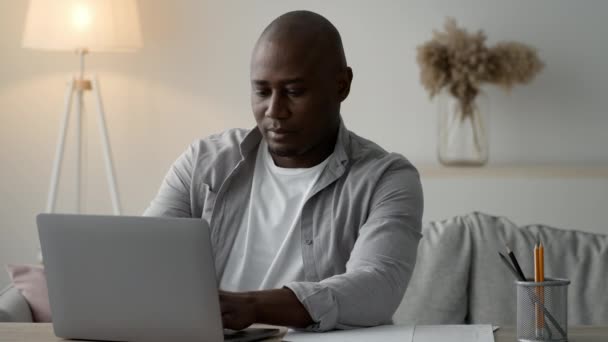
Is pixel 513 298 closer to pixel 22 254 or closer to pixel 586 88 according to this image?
pixel 586 88

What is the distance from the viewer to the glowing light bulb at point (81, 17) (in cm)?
296

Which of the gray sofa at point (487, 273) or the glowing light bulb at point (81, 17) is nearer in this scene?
the gray sofa at point (487, 273)

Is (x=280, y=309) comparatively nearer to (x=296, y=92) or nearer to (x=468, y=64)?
(x=296, y=92)

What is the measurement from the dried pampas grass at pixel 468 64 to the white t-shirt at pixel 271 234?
49.9 inches

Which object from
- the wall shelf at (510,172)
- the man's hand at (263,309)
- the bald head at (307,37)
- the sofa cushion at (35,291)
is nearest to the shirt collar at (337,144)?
the bald head at (307,37)

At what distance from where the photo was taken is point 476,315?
96.2 inches

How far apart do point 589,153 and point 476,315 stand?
3.11 ft

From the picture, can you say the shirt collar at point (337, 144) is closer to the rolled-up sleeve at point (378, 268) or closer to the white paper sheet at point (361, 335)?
the rolled-up sleeve at point (378, 268)

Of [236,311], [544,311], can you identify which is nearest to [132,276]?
[236,311]

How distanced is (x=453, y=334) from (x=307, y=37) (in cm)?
65

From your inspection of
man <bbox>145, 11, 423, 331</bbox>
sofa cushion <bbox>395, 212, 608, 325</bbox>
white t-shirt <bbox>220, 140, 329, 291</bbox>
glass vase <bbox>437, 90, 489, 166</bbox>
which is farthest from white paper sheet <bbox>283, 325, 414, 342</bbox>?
glass vase <bbox>437, 90, 489, 166</bbox>

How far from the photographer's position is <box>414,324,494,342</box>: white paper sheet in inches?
51.6

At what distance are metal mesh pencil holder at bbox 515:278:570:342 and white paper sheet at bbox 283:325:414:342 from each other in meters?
0.16

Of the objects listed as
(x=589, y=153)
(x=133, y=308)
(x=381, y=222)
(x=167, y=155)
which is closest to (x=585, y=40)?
(x=589, y=153)
